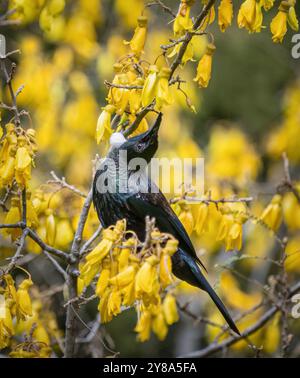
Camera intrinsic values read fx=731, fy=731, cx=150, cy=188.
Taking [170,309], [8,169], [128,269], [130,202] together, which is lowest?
[170,309]

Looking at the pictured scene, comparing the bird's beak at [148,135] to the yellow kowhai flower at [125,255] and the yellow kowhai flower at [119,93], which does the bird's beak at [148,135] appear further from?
the yellow kowhai flower at [125,255]

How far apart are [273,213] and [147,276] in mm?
1166

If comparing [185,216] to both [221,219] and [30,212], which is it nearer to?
[221,219]

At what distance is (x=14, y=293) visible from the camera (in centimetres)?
225

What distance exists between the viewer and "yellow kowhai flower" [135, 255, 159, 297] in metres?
1.93

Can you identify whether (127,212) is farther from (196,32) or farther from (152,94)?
(196,32)

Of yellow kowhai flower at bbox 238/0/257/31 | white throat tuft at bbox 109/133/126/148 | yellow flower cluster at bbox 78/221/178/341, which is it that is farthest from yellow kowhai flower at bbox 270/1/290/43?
yellow flower cluster at bbox 78/221/178/341

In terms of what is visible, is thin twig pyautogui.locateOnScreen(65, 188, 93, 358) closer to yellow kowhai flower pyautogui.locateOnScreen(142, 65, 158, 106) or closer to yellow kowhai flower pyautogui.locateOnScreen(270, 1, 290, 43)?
yellow kowhai flower pyautogui.locateOnScreen(142, 65, 158, 106)

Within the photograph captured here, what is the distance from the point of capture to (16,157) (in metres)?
2.29

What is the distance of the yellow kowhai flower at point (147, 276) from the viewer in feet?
6.34

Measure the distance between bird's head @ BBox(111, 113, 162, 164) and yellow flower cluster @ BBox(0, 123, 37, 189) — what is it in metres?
0.35

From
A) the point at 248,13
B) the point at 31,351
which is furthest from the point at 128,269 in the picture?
the point at 248,13
